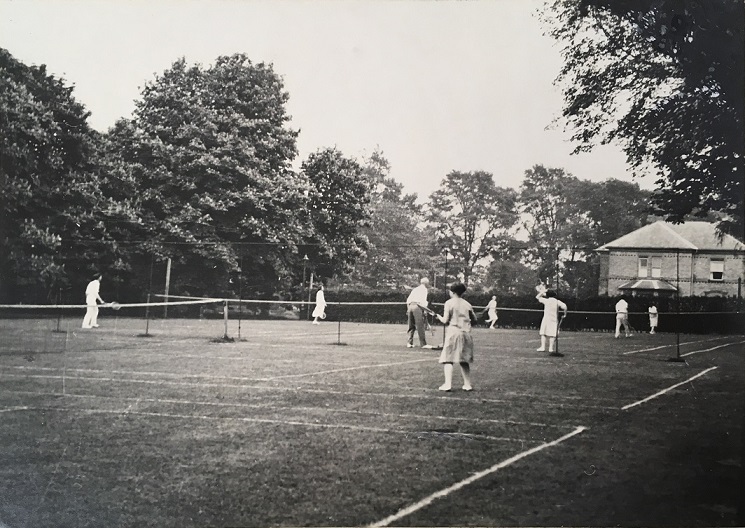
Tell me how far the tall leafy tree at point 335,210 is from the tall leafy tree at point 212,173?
0.15 m

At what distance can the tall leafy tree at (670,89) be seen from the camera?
351 centimetres

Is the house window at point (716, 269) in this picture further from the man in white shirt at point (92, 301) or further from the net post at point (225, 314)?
the man in white shirt at point (92, 301)

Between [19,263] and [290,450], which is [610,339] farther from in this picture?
[19,263]

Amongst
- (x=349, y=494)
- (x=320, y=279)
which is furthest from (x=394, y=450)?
(x=320, y=279)

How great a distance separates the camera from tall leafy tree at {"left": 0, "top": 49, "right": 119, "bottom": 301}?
4520mm

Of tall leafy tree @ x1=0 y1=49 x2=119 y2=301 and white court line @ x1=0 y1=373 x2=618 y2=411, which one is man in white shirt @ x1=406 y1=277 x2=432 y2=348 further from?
tall leafy tree @ x1=0 y1=49 x2=119 y2=301

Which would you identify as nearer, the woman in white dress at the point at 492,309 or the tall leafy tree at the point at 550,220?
the tall leafy tree at the point at 550,220

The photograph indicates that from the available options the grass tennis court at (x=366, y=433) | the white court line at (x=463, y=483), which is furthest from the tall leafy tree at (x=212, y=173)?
the white court line at (x=463, y=483)

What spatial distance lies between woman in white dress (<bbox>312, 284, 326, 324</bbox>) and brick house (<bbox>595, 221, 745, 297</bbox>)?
1.90m

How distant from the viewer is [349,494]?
2.94m

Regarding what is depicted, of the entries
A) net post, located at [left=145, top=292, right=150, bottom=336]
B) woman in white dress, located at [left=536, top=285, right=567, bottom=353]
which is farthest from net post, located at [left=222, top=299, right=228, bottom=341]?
woman in white dress, located at [left=536, top=285, right=567, bottom=353]

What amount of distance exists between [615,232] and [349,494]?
221 cm

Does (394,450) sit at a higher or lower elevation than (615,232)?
lower

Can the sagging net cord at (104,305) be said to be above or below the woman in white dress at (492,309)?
below
